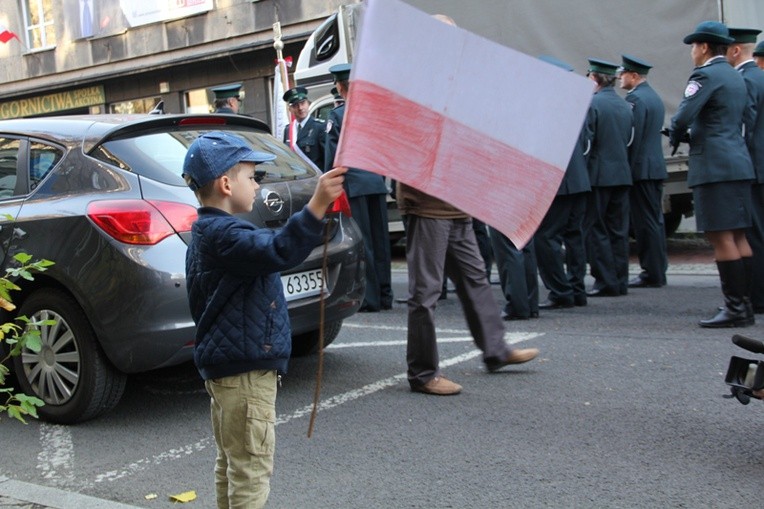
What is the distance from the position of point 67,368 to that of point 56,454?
1.83ft

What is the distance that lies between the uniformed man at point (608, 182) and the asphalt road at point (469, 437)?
2.29m

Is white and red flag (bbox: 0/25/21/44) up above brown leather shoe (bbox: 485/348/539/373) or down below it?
above

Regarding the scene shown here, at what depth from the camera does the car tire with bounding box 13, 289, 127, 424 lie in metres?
5.25

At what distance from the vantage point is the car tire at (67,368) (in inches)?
207

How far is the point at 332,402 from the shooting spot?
5605mm

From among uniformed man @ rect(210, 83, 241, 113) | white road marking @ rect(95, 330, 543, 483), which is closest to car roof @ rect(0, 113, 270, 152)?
white road marking @ rect(95, 330, 543, 483)

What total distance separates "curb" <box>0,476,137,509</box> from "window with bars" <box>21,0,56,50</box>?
27.8 meters

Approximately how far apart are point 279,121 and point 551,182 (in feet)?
36.0

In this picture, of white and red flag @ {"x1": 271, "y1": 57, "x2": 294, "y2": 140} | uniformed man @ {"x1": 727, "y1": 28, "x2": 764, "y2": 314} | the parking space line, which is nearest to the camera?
the parking space line

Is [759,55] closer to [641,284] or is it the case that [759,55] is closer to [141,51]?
[641,284]

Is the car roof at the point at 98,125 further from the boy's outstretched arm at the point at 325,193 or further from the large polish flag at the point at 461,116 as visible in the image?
the boy's outstretched arm at the point at 325,193

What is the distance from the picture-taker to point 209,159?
3.18 m

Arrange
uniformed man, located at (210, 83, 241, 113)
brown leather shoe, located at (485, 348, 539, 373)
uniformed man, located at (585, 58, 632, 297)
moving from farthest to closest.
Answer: uniformed man, located at (210, 83, 241, 113) → uniformed man, located at (585, 58, 632, 297) → brown leather shoe, located at (485, 348, 539, 373)

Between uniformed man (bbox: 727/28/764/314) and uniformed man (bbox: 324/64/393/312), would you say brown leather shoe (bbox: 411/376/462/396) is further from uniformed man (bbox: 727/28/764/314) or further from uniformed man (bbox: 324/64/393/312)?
uniformed man (bbox: 324/64/393/312)
